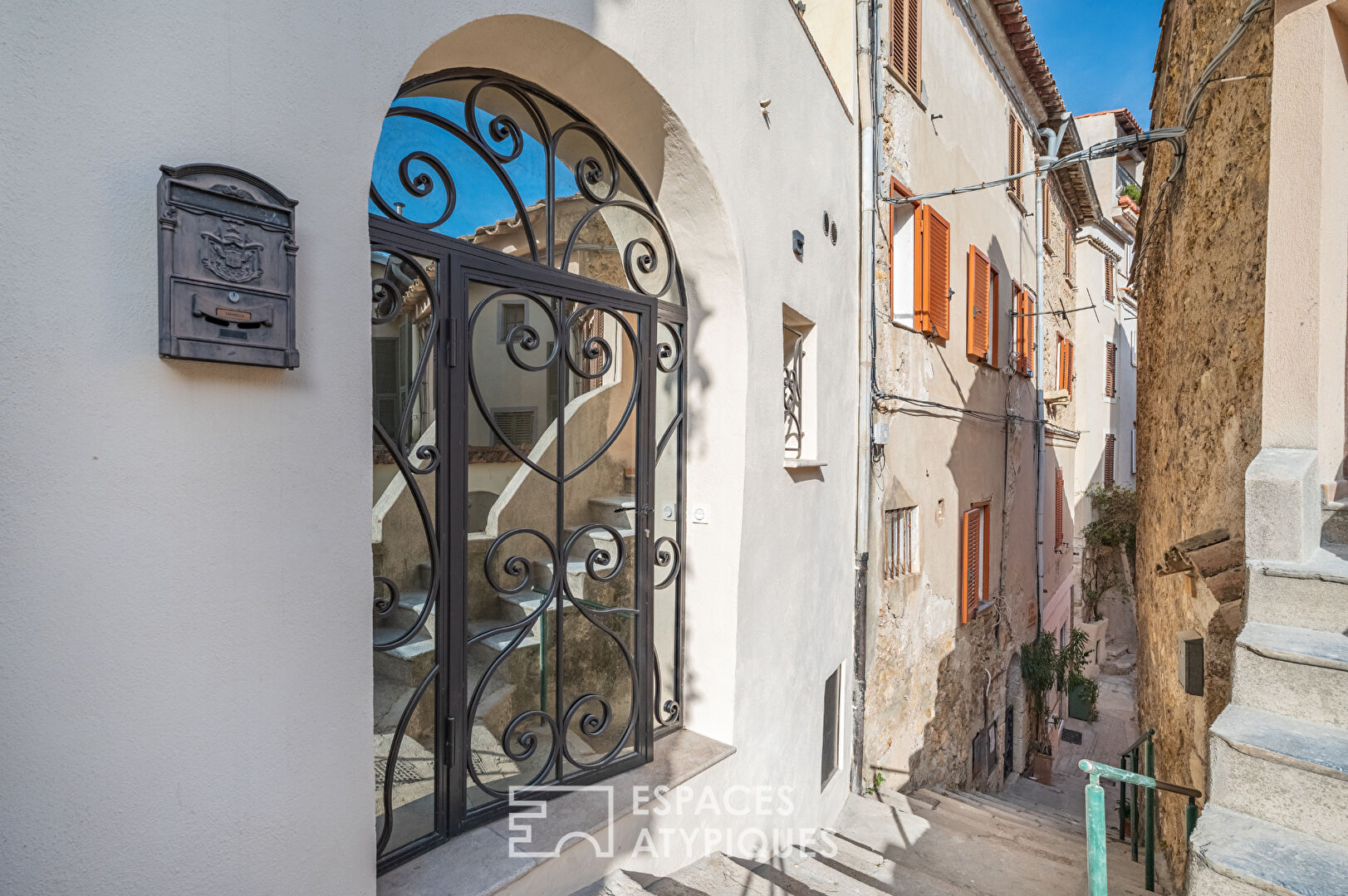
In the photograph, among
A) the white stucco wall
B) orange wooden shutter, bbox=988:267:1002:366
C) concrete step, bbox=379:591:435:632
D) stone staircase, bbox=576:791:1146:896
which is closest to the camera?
the white stucco wall

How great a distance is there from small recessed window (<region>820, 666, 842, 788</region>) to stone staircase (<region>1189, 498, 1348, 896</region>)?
312 centimetres

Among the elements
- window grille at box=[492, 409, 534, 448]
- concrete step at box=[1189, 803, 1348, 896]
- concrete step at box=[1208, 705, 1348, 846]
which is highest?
window grille at box=[492, 409, 534, 448]

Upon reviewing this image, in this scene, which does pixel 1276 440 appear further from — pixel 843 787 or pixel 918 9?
pixel 918 9

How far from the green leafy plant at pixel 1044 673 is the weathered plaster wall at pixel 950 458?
0.26m

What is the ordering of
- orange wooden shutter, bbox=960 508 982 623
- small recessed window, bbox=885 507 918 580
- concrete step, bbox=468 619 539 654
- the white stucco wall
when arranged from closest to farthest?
the white stucco wall < concrete step, bbox=468 619 539 654 < small recessed window, bbox=885 507 918 580 < orange wooden shutter, bbox=960 508 982 623

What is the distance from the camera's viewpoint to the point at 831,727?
17.6ft

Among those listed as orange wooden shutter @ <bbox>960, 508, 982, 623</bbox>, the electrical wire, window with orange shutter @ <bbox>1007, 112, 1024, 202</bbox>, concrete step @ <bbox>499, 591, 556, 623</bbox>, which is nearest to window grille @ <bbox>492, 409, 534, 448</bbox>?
concrete step @ <bbox>499, 591, 556, 623</bbox>

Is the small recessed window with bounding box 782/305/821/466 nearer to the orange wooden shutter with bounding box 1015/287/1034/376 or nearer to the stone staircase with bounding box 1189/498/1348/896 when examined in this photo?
the stone staircase with bounding box 1189/498/1348/896

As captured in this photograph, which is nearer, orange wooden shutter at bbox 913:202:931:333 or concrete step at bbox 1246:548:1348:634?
concrete step at bbox 1246:548:1348:634

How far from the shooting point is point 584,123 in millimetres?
2904

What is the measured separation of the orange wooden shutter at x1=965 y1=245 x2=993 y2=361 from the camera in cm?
836

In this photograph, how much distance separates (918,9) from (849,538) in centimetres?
526

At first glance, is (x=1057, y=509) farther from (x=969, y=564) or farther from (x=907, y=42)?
(x=907, y=42)

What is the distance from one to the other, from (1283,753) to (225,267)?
8.95ft
